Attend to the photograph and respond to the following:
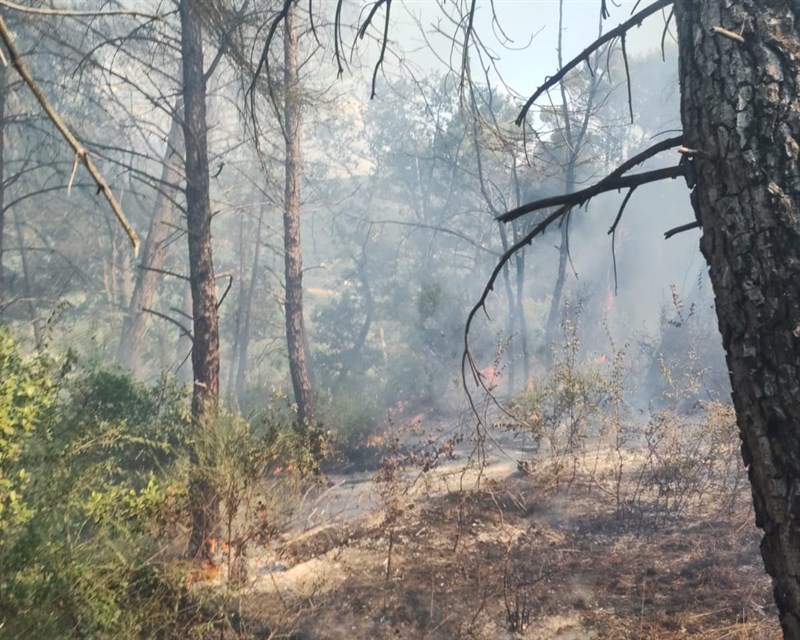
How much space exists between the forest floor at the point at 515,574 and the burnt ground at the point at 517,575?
1cm

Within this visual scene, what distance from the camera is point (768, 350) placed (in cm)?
152

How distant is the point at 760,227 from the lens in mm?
1565

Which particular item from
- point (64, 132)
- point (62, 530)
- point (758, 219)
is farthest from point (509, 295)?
point (64, 132)

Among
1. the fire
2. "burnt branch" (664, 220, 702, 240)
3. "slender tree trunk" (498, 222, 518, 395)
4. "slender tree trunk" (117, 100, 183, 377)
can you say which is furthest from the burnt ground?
"slender tree trunk" (117, 100, 183, 377)

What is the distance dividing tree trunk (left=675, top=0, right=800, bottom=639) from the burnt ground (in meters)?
2.32

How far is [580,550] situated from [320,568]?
2.32m

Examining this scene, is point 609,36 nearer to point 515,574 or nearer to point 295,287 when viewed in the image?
point 515,574

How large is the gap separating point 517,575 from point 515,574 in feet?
0.06

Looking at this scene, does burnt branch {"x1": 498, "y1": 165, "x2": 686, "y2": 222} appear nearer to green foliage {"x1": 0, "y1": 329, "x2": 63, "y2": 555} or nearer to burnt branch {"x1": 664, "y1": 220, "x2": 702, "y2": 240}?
burnt branch {"x1": 664, "y1": 220, "x2": 702, "y2": 240}

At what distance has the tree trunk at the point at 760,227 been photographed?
1.49 meters

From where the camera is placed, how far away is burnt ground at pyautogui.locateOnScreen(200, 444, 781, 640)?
405 cm

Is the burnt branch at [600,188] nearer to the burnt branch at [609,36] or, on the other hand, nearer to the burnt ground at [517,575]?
the burnt branch at [609,36]

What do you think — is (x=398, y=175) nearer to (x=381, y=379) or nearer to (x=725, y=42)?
(x=381, y=379)

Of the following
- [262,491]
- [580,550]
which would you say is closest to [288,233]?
[262,491]
